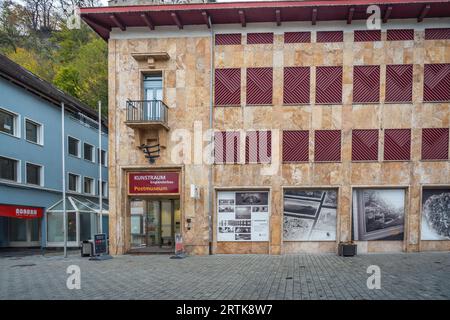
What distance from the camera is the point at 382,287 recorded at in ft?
27.8

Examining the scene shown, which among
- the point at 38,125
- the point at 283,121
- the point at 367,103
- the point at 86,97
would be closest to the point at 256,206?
the point at 283,121

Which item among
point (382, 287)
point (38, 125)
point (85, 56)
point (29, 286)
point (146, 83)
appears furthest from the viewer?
point (85, 56)

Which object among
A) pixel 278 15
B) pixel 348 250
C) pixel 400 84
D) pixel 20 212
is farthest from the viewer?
pixel 20 212

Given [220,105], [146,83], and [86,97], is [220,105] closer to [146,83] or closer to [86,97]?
[146,83]

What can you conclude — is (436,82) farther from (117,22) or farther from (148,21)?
(117,22)

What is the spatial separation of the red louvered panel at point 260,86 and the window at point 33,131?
1657 cm

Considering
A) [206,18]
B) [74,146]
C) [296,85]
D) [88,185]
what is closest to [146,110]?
[206,18]

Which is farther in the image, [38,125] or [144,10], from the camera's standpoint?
[38,125]

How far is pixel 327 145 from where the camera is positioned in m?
15.3

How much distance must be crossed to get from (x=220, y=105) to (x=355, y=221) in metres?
8.67

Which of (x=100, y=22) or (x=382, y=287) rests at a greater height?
(x=100, y=22)

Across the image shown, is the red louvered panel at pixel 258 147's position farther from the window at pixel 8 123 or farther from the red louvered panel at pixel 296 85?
the window at pixel 8 123

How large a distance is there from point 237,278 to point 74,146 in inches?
879

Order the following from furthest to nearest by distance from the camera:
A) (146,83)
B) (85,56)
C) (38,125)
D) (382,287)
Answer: (85,56) < (38,125) < (146,83) < (382,287)
